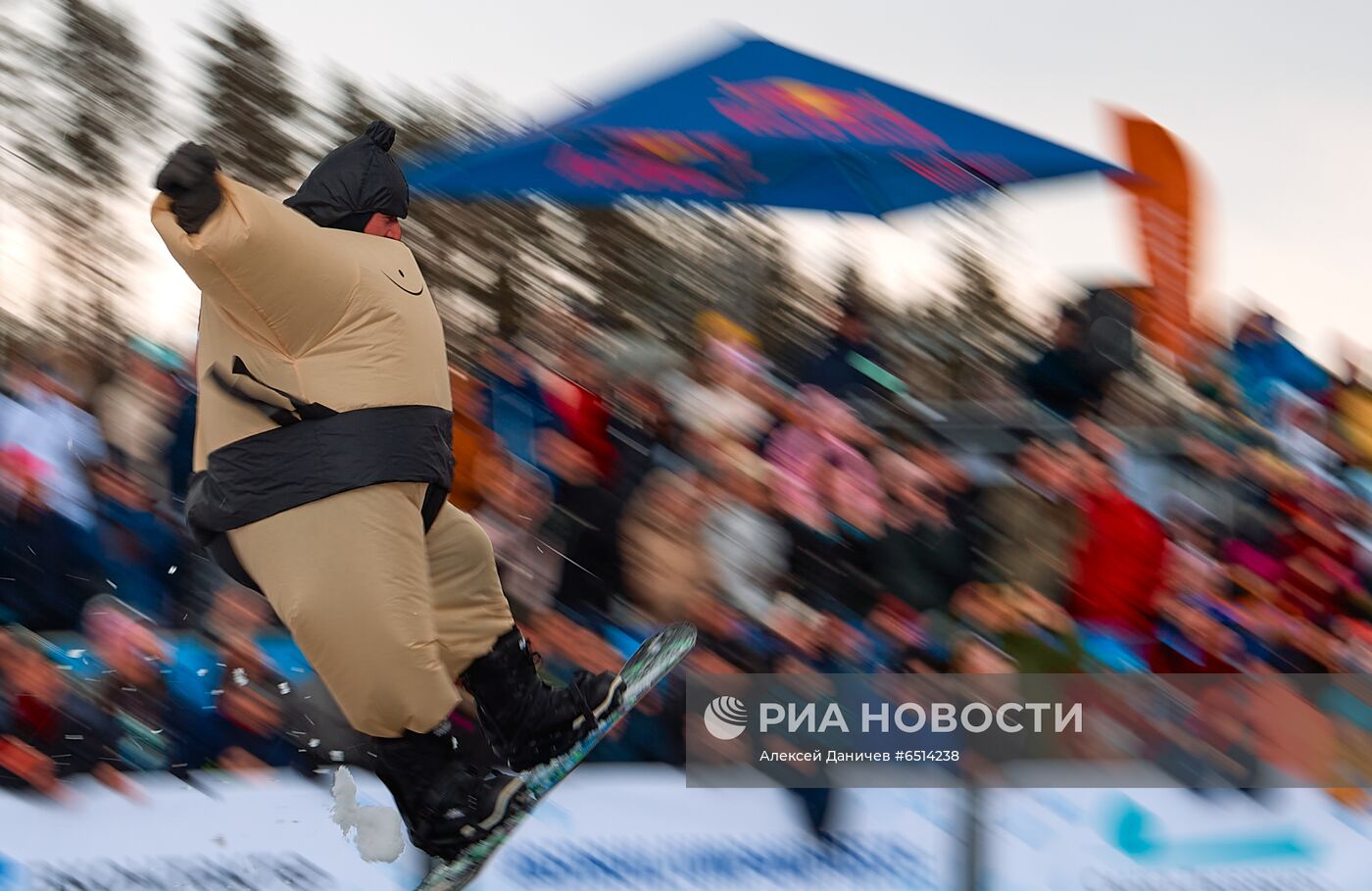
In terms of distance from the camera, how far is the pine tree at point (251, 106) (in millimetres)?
6832

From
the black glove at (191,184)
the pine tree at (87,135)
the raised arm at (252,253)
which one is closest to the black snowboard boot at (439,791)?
the raised arm at (252,253)

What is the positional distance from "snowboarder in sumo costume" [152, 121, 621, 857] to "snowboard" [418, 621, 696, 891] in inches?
12.7

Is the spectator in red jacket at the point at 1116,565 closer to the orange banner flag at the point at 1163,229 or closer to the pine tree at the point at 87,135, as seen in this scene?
the orange banner flag at the point at 1163,229

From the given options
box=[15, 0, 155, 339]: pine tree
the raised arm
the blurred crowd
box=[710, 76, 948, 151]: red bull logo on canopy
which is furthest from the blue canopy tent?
box=[15, 0, 155, 339]: pine tree

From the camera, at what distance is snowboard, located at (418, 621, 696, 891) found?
146 inches

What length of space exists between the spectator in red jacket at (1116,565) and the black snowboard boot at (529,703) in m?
1.47

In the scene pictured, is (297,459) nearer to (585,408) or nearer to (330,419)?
(330,419)

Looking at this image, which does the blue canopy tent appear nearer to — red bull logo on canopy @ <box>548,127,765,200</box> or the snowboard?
red bull logo on canopy @ <box>548,127,765,200</box>

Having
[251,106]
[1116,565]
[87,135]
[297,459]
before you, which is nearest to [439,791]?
[297,459]

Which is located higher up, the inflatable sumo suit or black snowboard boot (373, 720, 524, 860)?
the inflatable sumo suit

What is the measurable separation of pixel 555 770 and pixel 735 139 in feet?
6.19

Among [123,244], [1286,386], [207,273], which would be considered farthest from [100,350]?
[1286,386]

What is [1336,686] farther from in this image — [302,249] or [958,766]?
[302,249]

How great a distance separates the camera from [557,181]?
16.3ft
